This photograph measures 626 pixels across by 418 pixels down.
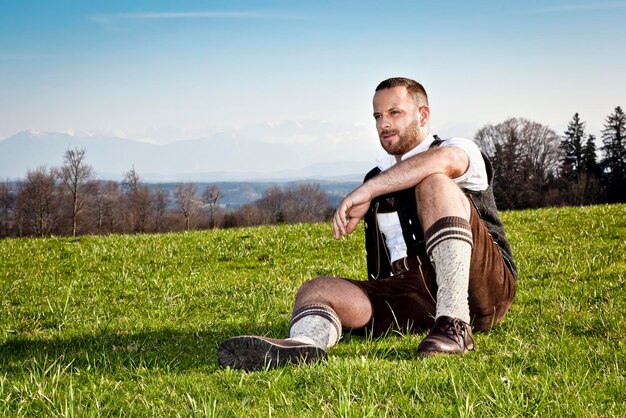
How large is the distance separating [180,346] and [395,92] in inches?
130

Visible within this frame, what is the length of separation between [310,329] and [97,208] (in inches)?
5138

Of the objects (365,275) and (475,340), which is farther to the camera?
(365,275)

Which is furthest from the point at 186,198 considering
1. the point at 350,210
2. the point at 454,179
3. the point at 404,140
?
the point at 454,179

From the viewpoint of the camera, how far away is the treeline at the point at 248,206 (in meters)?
82.0

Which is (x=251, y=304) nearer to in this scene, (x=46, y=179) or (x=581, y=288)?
(x=581, y=288)

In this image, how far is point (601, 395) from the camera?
3926mm

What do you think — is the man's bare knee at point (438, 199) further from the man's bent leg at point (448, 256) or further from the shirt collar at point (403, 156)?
the shirt collar at point (403, 156)

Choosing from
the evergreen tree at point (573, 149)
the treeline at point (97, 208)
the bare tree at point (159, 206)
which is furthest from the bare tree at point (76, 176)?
the evergreen tree at point (573, 149)

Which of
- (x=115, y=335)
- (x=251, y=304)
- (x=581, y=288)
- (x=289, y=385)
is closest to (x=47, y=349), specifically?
(x=115, y=335)

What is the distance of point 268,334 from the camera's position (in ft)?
22.0

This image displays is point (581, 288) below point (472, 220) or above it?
below

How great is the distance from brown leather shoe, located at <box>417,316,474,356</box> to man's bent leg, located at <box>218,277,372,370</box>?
2.61ft

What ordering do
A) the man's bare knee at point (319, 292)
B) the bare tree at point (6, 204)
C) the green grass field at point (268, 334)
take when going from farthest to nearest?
the bare tree at point (6, 204) → the man's bare knee at point (319, 292) → the green grass field at point (268, 334)

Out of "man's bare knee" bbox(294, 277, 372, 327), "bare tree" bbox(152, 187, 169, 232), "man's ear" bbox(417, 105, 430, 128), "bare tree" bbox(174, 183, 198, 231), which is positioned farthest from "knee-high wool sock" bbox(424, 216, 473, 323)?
"bare tree" bbox(174, 183, 198, 231)
